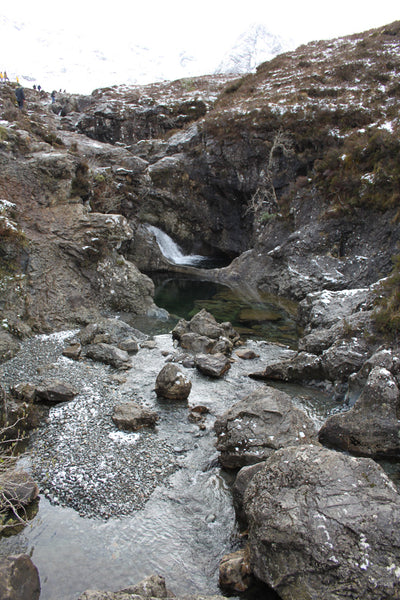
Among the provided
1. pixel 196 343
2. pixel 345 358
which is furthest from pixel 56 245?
pixel 345 358

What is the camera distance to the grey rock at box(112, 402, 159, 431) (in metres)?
9.97

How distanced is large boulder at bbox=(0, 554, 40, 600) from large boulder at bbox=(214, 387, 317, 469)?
4498 millimetres

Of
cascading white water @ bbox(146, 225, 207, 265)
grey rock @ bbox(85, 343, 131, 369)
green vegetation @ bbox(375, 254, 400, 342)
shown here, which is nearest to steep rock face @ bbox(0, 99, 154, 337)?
grey rock @ bbox(85, 343, 131, 369)

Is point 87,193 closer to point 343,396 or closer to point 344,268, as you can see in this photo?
point 344,268

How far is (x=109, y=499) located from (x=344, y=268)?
21.8 meters

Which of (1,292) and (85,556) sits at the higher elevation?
(1,292)

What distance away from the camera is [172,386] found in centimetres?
1182

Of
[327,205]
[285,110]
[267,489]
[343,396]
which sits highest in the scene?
[285,110]

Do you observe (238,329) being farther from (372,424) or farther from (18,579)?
(18,579)

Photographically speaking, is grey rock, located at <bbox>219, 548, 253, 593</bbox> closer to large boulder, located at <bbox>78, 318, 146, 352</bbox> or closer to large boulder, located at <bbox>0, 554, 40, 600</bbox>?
large boulder, located at <bbox>0, 554, 40, 600</bbox>

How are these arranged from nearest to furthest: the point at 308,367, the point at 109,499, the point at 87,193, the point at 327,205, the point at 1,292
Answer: the point at 109,499 < the point at 308,367 < the point at 1,292 < the point at 87,193 < the point at 327,205

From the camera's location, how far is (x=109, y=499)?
24.9 feet

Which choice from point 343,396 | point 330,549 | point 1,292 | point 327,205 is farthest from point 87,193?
point 330,549

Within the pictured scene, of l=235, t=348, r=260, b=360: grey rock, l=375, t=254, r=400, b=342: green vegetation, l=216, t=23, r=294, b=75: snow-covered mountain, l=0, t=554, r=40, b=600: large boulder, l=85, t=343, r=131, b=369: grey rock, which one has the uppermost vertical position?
l=216, t=23, r=294, b=75: snow-covered mountain
